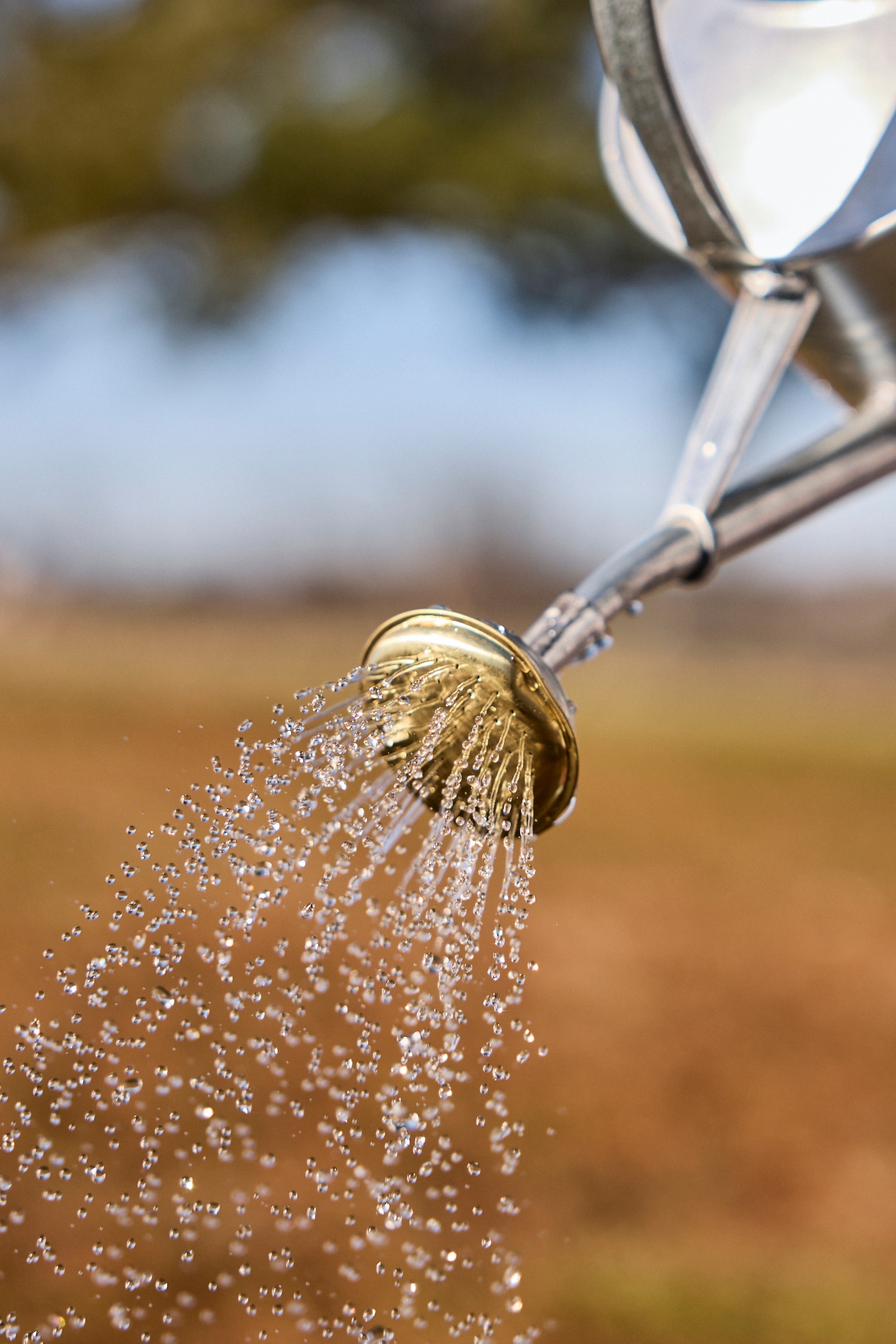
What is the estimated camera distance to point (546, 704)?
0.29m

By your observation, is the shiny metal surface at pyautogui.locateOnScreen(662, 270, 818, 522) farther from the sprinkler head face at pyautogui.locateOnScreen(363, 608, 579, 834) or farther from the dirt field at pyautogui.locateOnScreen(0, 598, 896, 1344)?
the dirt field at pyautogui.locateOnScreen(0, 598, 896, 1344)

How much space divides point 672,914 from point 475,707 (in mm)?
1877

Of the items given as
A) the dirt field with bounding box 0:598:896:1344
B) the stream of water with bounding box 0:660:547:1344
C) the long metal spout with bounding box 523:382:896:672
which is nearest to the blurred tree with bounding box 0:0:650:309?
the dirt field with bounding box 0:598:896:1344

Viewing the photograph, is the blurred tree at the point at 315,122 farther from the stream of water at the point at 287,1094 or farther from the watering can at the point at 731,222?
the watering can at the point at 731,222

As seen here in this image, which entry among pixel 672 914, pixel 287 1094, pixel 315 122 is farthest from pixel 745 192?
pixel 315 122

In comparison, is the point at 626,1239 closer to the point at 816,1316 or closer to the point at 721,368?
the point at 816,1316

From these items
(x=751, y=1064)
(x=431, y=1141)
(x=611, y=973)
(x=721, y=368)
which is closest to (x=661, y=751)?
(x=611, y=973)

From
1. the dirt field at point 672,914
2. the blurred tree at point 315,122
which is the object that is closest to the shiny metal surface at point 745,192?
the dirt field at point 672,914

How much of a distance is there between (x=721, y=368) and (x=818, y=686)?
2.94 m

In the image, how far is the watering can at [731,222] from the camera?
0.30 metres

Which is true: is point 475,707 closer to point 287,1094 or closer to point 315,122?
point 287,1094

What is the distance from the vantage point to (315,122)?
8.00 feet

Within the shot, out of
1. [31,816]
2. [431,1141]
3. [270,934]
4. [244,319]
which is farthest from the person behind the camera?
[244,319]

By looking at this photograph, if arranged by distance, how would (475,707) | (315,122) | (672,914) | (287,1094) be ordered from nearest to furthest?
(475,707)
(287,1094)
(672,914)
(315,122)
